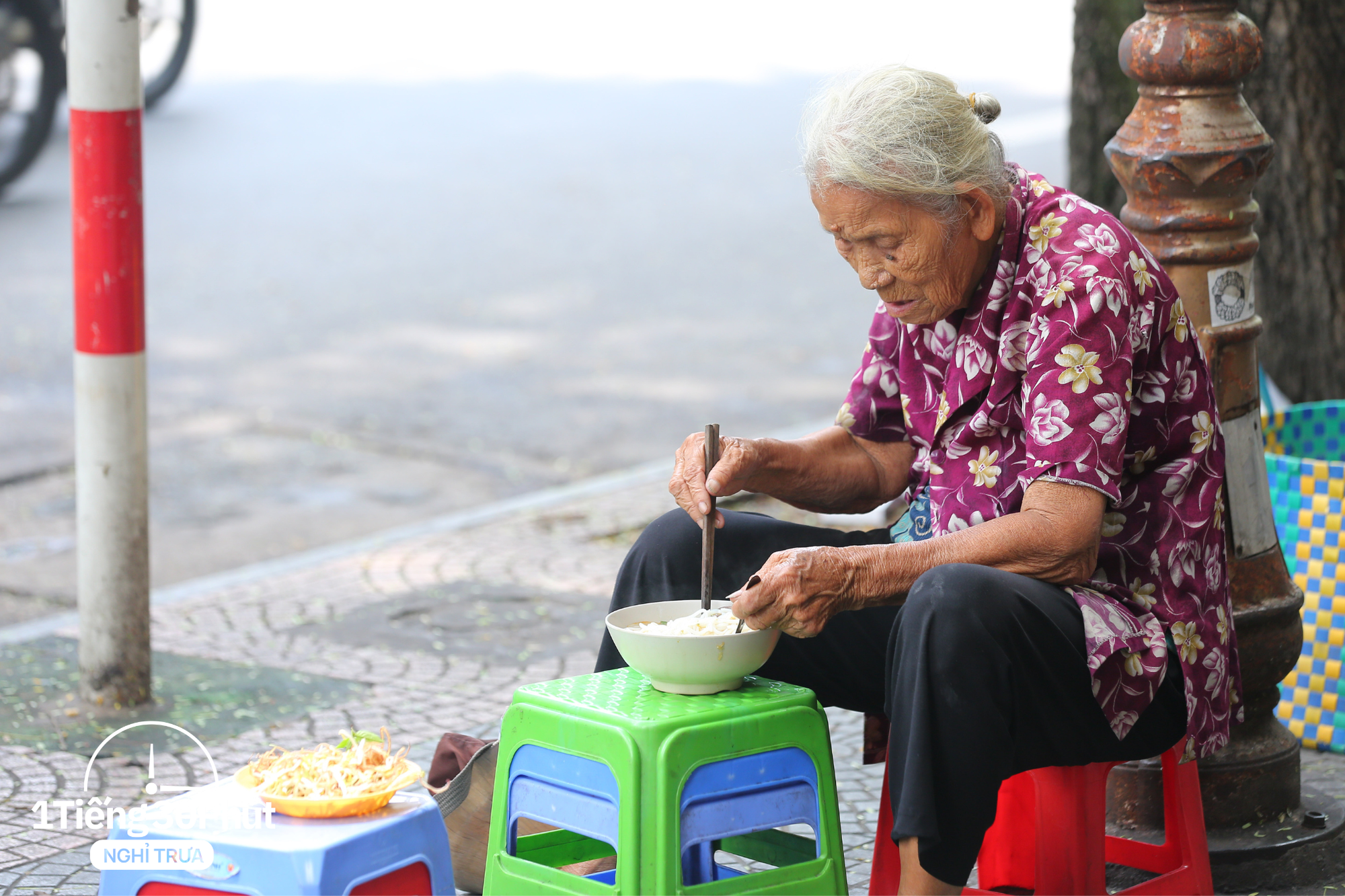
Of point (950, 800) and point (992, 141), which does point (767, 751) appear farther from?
point (992, 141)

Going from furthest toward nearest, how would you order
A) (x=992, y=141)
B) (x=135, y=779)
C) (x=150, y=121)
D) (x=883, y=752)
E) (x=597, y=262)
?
1. (x=150, y=121)
2. (x=597, y=262)
3. (x=135, y=779)
4. (x=883, y=752)
5. (x=992, y=141)

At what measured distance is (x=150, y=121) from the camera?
12156 mm

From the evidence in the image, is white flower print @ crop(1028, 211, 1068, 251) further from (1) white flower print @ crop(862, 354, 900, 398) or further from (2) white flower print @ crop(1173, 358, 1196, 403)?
(1) white flower print @ crop(862, 354, 900, 398)

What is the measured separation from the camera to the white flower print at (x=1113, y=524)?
2.42m

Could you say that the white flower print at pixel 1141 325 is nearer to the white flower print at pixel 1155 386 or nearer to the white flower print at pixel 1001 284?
the white flower print at pixel 1155 386

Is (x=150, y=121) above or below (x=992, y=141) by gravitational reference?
below

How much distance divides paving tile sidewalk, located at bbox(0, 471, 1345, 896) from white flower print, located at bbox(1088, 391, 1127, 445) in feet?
3.34

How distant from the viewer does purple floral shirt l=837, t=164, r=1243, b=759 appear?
2.28 meters

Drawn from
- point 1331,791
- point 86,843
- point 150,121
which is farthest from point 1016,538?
point 150,121

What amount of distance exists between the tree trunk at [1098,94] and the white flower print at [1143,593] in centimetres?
237

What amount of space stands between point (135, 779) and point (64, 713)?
433mm

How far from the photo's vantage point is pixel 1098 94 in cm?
464

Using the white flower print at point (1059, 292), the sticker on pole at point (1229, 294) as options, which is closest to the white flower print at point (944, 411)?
the white flower print at point (1059, 292)

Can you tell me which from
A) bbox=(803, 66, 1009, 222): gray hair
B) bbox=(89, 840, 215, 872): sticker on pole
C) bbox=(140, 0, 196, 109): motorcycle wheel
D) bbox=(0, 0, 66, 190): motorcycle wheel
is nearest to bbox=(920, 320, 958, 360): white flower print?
bbox=(803, 66, 1009, 222): gray hair
